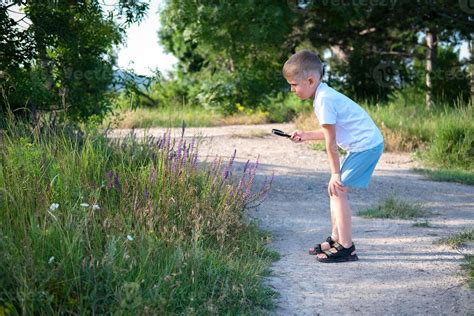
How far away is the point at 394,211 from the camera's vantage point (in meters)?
6.00

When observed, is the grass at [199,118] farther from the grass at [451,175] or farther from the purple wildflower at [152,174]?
the purple wildflower at [152,174]

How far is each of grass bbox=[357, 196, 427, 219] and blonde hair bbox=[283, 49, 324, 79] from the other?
183cm

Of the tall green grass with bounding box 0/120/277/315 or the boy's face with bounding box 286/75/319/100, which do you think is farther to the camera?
the boy's face with bounding box 286/75/319/100

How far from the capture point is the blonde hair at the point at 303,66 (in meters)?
4.62

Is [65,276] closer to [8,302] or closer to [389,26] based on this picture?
[8,302]

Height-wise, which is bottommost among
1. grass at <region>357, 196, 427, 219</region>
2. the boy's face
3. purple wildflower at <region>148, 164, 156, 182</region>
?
grass at <region>357, 196, 427, 219</region>

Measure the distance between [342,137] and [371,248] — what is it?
0.90 meters

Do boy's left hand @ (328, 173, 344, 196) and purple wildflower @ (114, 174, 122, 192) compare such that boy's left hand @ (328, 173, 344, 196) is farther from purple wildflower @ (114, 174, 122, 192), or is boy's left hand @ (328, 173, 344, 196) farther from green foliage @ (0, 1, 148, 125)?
green foliage @ (0, 1, 148, 125)

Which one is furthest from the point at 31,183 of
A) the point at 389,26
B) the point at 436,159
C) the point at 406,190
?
the point at 389,26

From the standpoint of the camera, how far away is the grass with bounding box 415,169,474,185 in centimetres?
790

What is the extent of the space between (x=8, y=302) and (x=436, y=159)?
6.95 meters

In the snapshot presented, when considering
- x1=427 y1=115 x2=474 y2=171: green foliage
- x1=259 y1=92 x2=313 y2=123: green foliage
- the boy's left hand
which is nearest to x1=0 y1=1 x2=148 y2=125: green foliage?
the boy's left hand

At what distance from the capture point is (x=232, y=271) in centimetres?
393

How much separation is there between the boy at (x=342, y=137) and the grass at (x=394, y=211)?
4.43 ft
